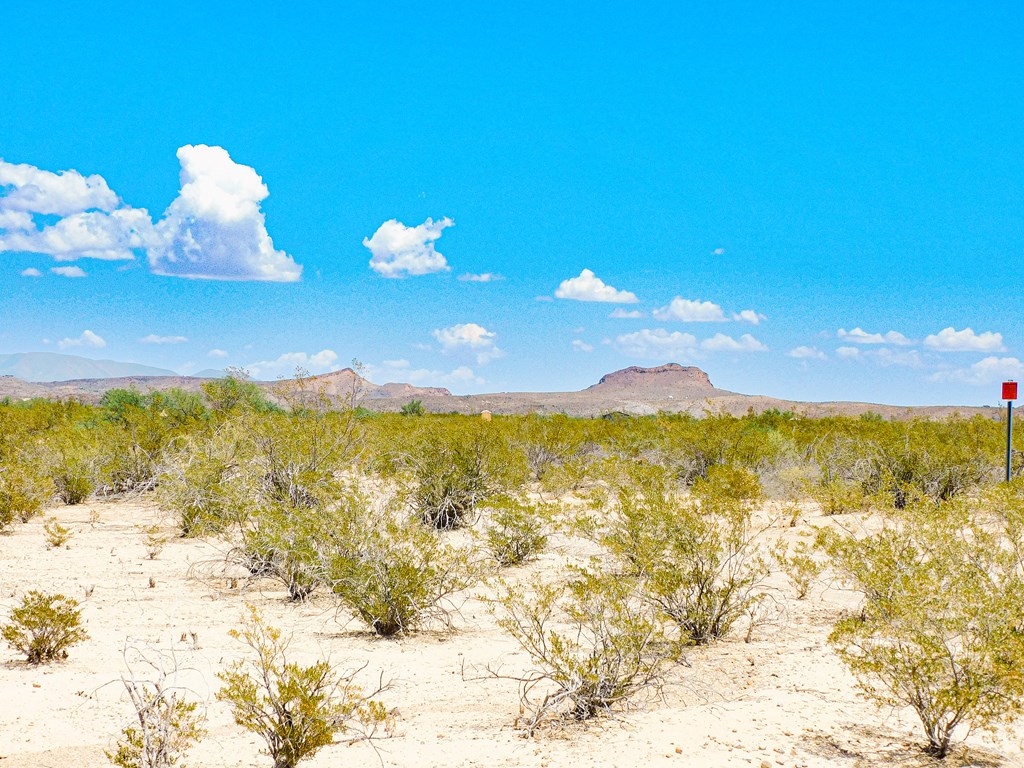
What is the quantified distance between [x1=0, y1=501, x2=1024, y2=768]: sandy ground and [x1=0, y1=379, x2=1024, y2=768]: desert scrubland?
0.03 metres

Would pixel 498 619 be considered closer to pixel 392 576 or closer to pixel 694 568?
pixel 392 576

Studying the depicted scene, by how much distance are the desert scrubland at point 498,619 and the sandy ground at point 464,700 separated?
3 cm

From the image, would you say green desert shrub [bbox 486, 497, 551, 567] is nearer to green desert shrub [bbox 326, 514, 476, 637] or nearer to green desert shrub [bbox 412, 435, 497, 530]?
green desert shrub [bbox 412, 435, 497, 530]

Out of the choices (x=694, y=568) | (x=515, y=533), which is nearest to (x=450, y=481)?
(x=515, y=533)

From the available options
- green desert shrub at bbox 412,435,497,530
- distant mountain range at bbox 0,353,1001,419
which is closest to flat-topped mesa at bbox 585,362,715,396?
distant mountain range at bbox 0,353,1001,419

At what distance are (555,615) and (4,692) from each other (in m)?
5.35

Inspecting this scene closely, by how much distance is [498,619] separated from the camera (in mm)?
8438

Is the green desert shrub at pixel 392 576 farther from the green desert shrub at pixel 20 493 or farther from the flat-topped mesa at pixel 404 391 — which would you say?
the flat-topped mesa at pixel 404 391

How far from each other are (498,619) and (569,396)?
110m

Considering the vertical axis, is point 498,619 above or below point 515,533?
below

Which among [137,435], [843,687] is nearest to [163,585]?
[843,687]

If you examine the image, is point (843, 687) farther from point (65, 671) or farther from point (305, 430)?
point (305, 430)

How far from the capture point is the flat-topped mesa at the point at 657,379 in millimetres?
158500

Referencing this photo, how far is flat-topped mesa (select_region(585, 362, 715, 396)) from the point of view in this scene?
158 m
